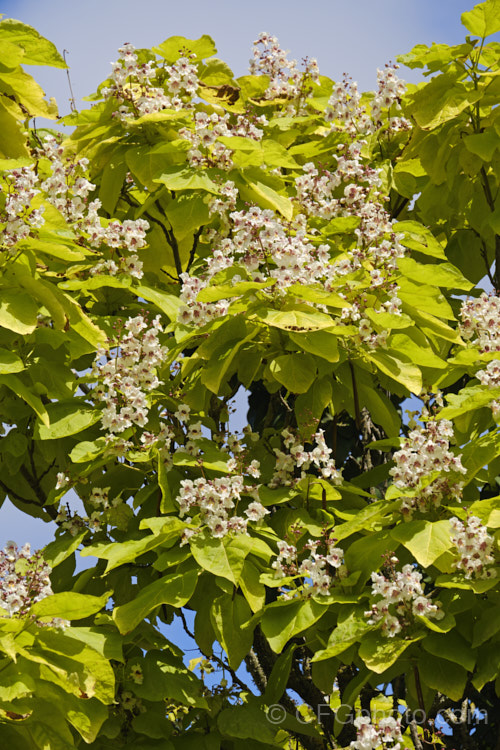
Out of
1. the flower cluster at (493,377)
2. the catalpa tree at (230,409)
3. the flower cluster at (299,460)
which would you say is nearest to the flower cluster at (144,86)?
the catalpa tree at (230,409)

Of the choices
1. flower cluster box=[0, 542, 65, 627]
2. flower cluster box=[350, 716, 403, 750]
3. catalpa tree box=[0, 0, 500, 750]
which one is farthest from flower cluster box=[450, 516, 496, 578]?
flower cluster box=[0, 542, 65, 627]

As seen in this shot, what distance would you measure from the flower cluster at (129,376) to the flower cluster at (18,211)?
456 millimetres

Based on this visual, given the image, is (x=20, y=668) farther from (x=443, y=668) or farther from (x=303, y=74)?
(x=303, y=74)

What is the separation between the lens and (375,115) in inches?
159

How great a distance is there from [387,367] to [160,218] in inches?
49.9

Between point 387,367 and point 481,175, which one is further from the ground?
point 481,175

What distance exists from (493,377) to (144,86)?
70.8 inches

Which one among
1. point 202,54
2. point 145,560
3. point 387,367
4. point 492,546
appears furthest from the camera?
point 202,54

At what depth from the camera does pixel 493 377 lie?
297cm

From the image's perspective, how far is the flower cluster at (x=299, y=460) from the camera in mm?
3188

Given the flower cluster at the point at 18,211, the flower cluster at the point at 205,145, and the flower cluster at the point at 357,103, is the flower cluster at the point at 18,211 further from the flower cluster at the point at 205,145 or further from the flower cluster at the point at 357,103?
the flower cluster at the point at 357,103

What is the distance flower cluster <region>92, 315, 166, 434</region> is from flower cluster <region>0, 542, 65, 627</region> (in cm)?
48

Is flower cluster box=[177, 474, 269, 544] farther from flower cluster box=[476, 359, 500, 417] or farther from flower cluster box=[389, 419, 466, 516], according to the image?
flower cluster box=[476, 359, 500, 417]

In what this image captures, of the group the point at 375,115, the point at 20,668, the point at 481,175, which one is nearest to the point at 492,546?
the point at 20,668
